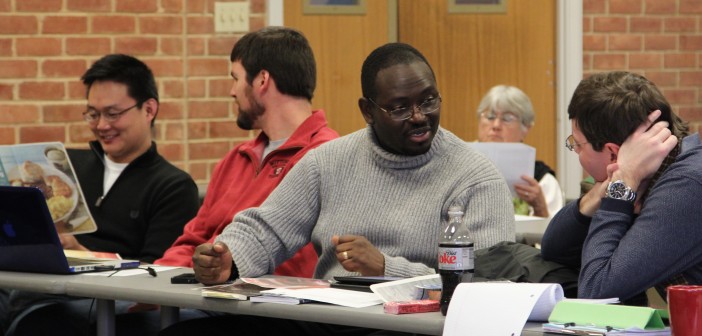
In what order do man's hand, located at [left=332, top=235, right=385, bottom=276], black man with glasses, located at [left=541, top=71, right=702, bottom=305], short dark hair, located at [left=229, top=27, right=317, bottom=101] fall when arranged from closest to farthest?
1. black man with glasses, located at [left=541, top=71, right=702, bottom=305]
2. man's hand, located at [left=332, top=235, right=385, bottom=276]
3. short dark hair, located at [left=229, top=27, right=317, bottom=101]

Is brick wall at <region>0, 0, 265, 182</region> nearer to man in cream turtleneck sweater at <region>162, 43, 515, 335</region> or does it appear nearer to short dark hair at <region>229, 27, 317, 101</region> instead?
short dark hair at <region>229, 27, 317, 101</region>

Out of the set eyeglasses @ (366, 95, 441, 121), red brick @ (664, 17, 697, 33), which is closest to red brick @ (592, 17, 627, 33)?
red brick @ (664, 17, 697, 33)

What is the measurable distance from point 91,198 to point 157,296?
1384 millimetres

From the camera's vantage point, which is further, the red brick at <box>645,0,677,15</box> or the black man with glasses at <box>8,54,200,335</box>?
the red brick at <box>645,0,677,15</box>

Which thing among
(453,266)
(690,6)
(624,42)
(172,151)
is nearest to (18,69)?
(172,151)

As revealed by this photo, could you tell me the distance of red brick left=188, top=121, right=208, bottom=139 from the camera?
4922mm

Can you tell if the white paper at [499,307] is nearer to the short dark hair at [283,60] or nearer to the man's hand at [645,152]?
the man's hand at [645,152]

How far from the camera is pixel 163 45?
15.9 feet

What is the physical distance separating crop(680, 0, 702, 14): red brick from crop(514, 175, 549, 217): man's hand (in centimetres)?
162

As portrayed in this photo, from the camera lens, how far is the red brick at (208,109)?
4.92 metres

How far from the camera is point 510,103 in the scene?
4973 millimetres

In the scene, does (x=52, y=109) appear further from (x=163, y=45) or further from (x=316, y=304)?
(x=316, y=304)

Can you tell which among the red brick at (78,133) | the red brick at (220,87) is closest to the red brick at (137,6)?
the red brick at (220,87)

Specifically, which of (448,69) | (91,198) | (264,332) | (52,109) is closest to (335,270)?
(264,332)
